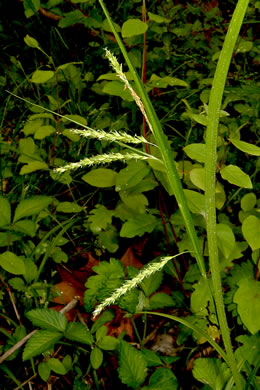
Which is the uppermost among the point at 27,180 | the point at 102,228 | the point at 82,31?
the point at 82,31

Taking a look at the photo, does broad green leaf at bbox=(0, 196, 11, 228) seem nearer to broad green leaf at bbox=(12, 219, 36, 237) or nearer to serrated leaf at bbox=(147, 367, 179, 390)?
broad green leaf at bbox=(12, 219, 36, 237)

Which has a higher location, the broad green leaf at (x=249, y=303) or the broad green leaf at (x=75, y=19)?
the broad green leaf at (x=75, y=19)

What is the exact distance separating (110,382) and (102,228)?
0.63 meters

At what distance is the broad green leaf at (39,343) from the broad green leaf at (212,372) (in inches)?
17.3

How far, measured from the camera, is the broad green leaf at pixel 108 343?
1.17 meters

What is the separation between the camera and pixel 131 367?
103 cm

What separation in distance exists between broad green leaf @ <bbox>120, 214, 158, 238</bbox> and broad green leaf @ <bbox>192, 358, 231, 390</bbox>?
0.48 meters

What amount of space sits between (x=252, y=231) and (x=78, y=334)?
624 millimetres

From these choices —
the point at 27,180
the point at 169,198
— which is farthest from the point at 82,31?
the point at 169,198

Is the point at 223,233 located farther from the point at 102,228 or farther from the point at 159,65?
the point at 159,65

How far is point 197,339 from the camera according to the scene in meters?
1.23

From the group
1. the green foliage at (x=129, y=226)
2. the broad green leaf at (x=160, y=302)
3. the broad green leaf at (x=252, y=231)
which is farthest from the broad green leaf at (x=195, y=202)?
the broad green leaf at (x=160, y=302)

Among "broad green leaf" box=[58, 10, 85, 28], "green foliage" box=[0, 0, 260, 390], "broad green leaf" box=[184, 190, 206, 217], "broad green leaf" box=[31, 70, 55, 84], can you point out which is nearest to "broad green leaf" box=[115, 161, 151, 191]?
"green foliage" box=[0, 0, 260, 390]

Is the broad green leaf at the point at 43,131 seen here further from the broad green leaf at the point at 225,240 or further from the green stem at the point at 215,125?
the green stem at the point at 215,125
